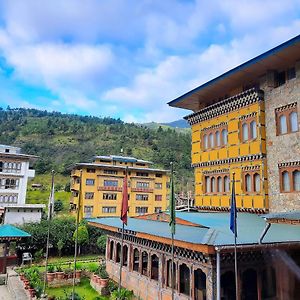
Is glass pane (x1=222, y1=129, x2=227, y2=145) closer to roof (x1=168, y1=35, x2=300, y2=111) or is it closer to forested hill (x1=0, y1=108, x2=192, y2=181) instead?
roof (x1=168, y1=35, x2=300, y2=111)

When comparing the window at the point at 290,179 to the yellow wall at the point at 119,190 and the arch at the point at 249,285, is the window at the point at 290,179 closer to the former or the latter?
the arch at the point at 249,285

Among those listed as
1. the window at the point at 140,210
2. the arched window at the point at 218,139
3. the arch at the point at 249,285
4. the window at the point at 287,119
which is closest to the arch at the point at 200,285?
the arch at the point at 249,285

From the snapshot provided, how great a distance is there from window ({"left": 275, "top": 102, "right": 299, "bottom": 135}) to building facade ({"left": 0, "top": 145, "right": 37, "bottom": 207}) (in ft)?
129

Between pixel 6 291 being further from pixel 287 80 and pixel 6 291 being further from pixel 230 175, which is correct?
pixel 287 80

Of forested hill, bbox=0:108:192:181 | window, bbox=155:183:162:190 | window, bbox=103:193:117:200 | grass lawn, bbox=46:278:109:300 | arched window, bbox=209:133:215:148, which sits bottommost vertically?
grass lawn, bbox=46:278:109:300

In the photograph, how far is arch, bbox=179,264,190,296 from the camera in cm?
1454

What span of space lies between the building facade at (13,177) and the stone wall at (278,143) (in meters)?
38.7

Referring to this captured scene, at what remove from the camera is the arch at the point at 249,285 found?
45.9 ft

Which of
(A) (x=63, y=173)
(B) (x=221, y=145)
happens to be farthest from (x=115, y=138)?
(B) (x=221, y=145)

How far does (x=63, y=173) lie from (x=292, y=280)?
77.9m

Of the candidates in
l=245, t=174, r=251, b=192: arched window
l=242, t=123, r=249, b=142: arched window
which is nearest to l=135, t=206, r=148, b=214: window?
l=245, t=174, r=251, b=192: arched window

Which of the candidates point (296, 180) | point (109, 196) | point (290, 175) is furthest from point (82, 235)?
point (296, 180)

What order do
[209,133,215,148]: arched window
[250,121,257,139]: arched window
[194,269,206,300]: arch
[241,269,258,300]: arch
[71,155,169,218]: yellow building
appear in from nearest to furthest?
[194,269,206,300]: arch
[241,269,258,300]: arch
[250,121,257,139]: arched window
[209,133,215,148]: arched window
[71,155,169,218]: yellow building

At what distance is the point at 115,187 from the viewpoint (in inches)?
2094
